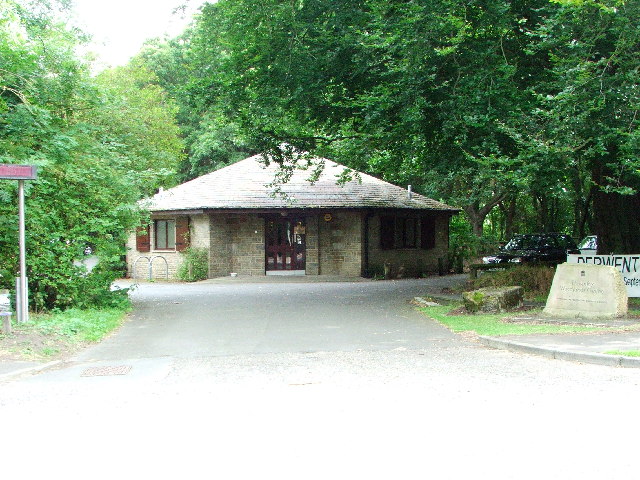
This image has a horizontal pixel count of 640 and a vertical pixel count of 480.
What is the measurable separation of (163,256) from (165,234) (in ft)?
3.27

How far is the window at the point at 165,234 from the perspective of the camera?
2819 cm

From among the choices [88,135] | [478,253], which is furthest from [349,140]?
[478,253]

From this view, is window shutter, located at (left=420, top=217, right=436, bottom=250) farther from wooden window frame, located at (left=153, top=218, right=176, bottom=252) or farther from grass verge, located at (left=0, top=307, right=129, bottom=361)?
grass verge, located at (left=0, top=307, right=129, bottom=361)

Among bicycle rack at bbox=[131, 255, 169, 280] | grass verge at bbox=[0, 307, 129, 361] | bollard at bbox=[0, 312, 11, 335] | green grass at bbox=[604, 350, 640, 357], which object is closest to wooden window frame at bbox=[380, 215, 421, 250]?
bicycle rack at bbox=[131, 255, 169, 280]

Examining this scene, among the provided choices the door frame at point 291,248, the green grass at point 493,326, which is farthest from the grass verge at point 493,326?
the door frame at point 291,248

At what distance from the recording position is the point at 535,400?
6664mm

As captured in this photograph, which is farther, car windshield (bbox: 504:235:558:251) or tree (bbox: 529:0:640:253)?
car windshield (bbox: 504:235:558:251)

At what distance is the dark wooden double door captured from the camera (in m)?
27.2

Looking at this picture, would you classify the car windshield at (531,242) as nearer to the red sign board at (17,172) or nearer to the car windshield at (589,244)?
the car windshield at (589,244)

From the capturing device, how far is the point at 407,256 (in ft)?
94.9

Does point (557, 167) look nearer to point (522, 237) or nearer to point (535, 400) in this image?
point (535, 400)

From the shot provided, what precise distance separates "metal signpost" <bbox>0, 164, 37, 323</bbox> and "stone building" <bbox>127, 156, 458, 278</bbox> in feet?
46.3

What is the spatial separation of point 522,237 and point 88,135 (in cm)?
2029

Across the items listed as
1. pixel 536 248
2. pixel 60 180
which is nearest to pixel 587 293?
pixel 60 180
